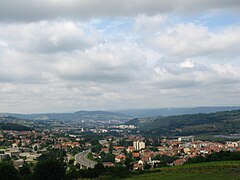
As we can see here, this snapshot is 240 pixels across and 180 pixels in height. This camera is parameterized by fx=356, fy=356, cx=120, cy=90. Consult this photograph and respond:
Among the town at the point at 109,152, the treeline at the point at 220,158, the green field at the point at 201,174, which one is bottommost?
the town at the point at 109,152

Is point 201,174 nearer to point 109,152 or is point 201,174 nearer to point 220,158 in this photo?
point 220,158

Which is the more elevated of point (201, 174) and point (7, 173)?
point (7, 173)

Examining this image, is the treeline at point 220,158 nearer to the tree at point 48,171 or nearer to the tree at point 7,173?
the tree at point 48,171

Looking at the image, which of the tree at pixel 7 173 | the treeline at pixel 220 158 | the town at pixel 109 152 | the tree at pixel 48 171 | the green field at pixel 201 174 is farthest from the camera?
the town at pixel 109 152

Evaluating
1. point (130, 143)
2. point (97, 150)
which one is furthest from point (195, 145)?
point (97, 150)

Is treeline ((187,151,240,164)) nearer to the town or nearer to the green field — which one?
the town

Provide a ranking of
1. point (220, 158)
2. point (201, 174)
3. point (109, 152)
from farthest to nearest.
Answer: point (109, 152)
point (220, 158)
point (201, 174)

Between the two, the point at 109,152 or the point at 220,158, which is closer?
the point at 220,158

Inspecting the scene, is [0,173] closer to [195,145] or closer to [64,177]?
[64,177]

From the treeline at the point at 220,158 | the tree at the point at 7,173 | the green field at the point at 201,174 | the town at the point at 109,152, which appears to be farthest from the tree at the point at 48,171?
the treeline at the point at 220,158

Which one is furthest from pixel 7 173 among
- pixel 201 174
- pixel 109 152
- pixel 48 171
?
pixel 109 152
